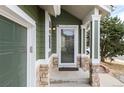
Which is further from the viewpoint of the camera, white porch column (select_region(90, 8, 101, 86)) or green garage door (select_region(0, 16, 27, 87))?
white porch column (select_region(90, 8, 101, 86))

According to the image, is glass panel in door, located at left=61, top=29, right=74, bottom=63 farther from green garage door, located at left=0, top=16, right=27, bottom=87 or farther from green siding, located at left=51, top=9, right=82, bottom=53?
green garage door, located at left=0, top=16, right=27, bottom=87

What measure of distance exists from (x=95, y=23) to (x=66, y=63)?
5.15 meters

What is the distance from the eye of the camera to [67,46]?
542 inches

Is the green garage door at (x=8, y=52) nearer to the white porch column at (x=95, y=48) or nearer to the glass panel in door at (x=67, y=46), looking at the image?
the white porch column at (x=95, y=48)

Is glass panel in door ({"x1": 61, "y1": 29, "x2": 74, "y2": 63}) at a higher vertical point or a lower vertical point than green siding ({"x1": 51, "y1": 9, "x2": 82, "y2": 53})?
lower

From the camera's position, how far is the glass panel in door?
1362 centimetres

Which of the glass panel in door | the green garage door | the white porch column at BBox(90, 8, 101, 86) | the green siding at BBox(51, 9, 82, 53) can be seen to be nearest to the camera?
the green garage door

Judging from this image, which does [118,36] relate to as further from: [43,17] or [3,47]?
[3,47]

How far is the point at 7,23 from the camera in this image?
3371 mm

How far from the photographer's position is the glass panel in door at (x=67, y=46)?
13617 millimetres

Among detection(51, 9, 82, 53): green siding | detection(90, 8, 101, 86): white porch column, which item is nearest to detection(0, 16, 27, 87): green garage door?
detection(90, 8, 101, 86): white porch column

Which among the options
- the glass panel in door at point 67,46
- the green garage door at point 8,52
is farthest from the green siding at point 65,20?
the green garage door at point 8,52

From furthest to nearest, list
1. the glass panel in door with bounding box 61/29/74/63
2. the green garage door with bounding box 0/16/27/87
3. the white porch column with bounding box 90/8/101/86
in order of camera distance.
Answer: the glass panel in door with bounding box 61/29/74/63
the white porch column with bounding box 90/8/101/86
the green garage door with bounding box 0/16/27/87

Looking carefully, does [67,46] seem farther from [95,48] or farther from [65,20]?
[95,48]
